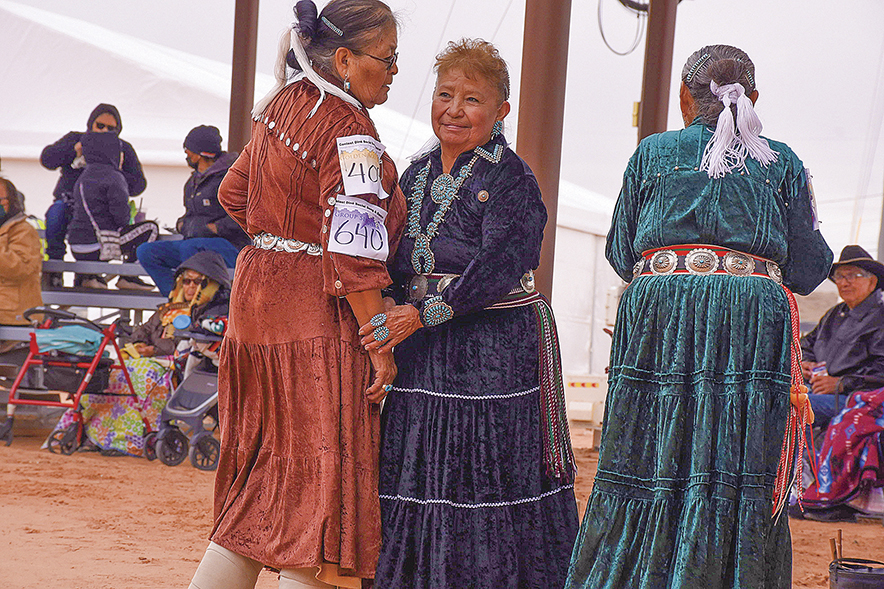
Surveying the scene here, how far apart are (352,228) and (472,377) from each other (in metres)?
0.53

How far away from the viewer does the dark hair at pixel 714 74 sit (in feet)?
7.52

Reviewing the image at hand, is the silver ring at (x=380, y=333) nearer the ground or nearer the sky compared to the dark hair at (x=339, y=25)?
nearer the ground

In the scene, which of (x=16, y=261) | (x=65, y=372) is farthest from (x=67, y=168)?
(x=65, y=372)

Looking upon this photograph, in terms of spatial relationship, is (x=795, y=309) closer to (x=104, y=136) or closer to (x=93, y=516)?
(x=93, y=516)

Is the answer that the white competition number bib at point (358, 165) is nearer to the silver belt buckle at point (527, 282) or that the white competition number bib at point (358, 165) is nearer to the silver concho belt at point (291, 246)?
the silver concho belt at point (291, 246)

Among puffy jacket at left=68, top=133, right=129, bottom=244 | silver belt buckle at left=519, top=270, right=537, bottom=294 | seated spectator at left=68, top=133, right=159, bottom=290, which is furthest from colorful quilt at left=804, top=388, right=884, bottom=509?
puffy jacket at left=68, top=133, right=129, bottom=244

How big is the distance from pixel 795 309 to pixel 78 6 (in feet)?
53.6

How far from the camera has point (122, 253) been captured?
7164 mm

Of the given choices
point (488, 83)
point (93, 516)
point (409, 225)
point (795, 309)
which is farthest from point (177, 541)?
point (795, 309)

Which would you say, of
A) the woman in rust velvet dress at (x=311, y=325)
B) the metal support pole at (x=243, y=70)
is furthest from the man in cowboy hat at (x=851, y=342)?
the metal support pole at (x=243, y=70)

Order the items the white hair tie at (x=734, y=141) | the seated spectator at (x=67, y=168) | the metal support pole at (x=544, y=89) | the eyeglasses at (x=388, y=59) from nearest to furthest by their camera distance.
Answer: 1. the eyeglasses at (x=388, y=59)
2. the white hair tie at (x=734, y=141)
3. the metal support pole at (x=544, y=89)
4. the seated spectator at (x=67, y=168)

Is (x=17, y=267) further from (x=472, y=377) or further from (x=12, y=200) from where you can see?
(x=472, y=377)

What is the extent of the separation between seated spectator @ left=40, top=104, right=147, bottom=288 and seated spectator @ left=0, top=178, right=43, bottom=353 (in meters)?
0.70

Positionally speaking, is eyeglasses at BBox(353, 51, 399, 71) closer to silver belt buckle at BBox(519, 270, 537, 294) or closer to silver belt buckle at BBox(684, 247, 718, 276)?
silver belt buckle at BBox(519, 270, 537, 294)
